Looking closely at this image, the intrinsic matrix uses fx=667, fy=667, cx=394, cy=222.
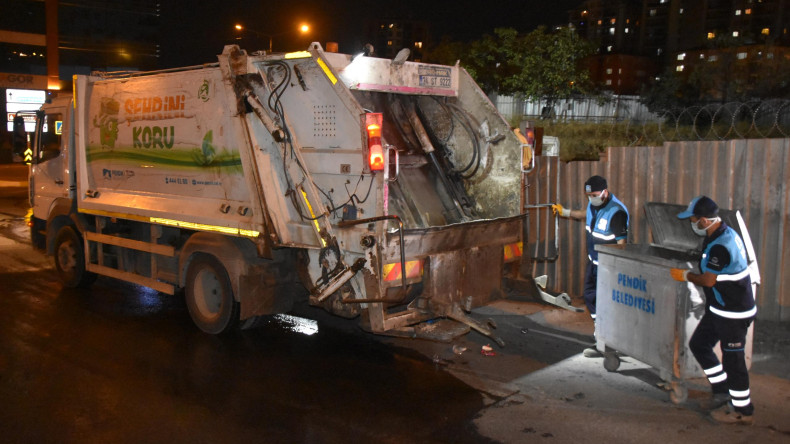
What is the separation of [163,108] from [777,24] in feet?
241

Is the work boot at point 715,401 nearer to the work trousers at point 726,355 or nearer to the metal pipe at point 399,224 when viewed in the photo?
the work trousers at point 726,355

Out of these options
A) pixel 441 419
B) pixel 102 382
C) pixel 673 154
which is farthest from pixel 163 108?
pixel 673 154

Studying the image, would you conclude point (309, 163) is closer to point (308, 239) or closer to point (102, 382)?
point (308, 239)

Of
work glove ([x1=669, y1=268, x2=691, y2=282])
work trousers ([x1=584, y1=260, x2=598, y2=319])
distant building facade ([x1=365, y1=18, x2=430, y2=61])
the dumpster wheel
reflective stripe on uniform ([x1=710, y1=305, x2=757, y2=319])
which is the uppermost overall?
distant building facade ([x1=365, y1=18, x2=430, y2=61])

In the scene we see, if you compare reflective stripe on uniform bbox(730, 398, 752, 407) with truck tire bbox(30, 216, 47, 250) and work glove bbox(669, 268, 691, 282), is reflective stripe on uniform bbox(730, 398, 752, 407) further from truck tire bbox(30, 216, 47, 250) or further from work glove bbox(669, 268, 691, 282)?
truck tire bbox(30, 216, 47, 250)

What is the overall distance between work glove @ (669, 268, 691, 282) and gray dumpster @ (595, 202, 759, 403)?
8 centimetres

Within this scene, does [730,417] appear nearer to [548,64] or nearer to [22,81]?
[548,64]

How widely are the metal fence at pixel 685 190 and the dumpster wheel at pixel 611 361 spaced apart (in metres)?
1.48

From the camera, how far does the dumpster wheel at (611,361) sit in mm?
5426

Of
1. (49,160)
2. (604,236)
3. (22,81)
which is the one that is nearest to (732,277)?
(604,236)

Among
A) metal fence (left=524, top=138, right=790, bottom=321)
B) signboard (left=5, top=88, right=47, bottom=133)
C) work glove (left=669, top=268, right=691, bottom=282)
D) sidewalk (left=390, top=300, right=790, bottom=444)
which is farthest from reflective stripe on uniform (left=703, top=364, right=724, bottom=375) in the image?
signboard (left=5, top=88, right=47, bottom=133)

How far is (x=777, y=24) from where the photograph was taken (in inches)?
2586

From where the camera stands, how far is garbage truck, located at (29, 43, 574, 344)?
213 inches

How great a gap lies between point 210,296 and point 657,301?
4.27m
